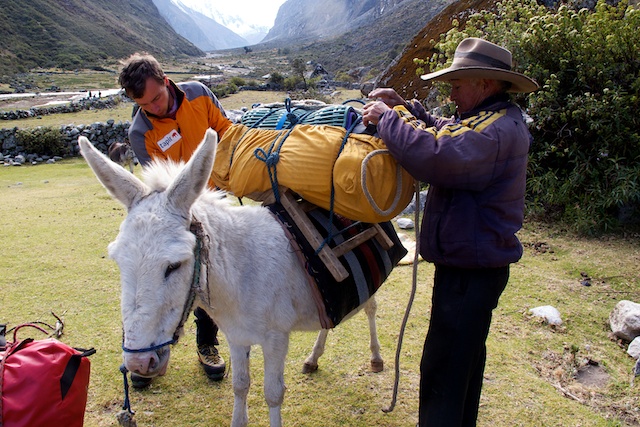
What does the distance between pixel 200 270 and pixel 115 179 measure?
2.09 feet

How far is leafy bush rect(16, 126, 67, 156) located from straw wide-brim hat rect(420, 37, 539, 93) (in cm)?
1759

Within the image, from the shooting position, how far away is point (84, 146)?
211 cm

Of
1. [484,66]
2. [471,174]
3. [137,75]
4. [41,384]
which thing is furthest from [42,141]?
[471,174]

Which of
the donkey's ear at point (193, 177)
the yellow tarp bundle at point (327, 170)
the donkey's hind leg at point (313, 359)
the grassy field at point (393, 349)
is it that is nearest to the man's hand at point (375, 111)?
the yellow tarp bundle at point (327, 170)

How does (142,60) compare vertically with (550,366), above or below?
above

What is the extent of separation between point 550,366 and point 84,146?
406cm

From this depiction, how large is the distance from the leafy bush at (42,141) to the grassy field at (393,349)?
11.1 metres

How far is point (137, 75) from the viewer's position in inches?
110

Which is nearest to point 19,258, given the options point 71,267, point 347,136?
point 71,267

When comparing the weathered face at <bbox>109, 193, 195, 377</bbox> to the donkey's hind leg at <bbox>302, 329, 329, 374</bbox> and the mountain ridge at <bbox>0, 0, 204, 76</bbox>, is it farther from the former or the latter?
A: the mountain ridge at <bbox>0, 0, 204, 76</bbox>

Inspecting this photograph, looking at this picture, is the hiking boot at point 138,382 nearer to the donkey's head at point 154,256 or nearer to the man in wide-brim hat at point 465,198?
the donkey's head at point 154,256

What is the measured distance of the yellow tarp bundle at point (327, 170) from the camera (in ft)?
7.39

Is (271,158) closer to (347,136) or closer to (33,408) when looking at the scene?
(347,136)

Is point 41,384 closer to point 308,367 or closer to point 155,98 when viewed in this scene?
point 155,98
